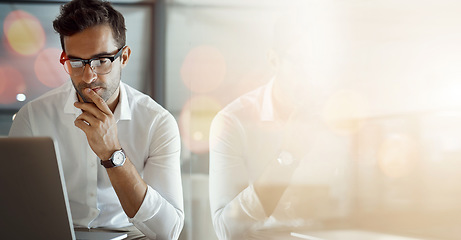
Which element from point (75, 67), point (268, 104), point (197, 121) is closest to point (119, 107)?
point (75, 67)

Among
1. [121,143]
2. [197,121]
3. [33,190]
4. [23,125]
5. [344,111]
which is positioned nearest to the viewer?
[33,190]

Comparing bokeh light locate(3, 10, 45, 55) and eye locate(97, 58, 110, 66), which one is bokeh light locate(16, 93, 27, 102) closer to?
bokeh light locate(3, 10, 45, 55)

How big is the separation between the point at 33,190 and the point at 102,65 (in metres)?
0.95

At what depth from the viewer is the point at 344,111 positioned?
47.5 inches

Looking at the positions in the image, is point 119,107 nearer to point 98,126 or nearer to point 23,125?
point 98,126

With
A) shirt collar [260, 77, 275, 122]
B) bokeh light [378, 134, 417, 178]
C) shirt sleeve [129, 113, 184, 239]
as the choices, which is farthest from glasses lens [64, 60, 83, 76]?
bokeh light [378, 134, 417, 178]

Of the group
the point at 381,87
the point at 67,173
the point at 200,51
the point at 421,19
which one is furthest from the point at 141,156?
the point at 421,19

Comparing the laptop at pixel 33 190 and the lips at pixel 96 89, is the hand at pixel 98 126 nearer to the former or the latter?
the lips at pixel 96 89

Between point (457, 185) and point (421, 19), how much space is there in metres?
0.40

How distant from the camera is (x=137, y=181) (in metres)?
1.55

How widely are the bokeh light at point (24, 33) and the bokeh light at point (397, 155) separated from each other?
233 centimetres

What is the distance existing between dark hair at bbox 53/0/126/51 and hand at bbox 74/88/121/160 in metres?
0.30

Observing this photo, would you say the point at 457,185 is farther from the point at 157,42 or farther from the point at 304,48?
the point at 157,42

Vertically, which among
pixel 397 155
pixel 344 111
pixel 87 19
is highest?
pixel 87 19
